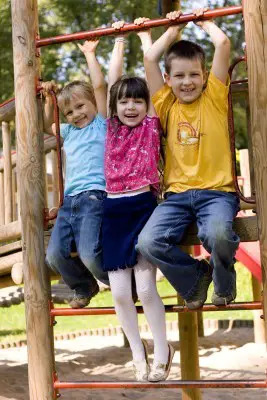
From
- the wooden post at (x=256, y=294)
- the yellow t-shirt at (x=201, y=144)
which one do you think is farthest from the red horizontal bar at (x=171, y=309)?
the wooden post at (x=256, y=294)

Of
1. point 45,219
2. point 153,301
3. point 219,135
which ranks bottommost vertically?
point 153,301

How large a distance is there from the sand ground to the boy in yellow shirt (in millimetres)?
3125

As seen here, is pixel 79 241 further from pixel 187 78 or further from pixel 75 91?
pixel 187 78

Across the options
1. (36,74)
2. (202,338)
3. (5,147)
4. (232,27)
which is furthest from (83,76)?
(36,74)

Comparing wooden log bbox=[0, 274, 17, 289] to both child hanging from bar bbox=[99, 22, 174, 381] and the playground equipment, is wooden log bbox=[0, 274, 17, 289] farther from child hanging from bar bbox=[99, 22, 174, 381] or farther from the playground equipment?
child hanging from bar bbox=[99, 22, 174, 381]

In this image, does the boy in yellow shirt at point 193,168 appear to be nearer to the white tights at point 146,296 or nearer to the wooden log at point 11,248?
the white tights at point 146,296

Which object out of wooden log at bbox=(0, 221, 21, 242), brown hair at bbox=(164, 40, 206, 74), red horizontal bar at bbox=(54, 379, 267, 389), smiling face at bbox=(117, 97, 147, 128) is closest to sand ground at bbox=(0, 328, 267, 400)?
wooden log at bbox=(0, 221, 21, 242)

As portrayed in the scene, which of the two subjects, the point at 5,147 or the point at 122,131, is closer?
the point at 122,131

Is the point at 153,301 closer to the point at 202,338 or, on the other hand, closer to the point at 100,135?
the point at 100,135

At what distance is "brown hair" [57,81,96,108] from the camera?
13.5 feet

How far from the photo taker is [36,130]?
13.9 feet

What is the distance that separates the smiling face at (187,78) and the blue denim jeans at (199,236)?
0.49 metres

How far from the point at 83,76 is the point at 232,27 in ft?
14.8

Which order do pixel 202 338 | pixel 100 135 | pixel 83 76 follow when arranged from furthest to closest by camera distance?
pixel 83 76 < pixel 202 338 < pixel 100 135
